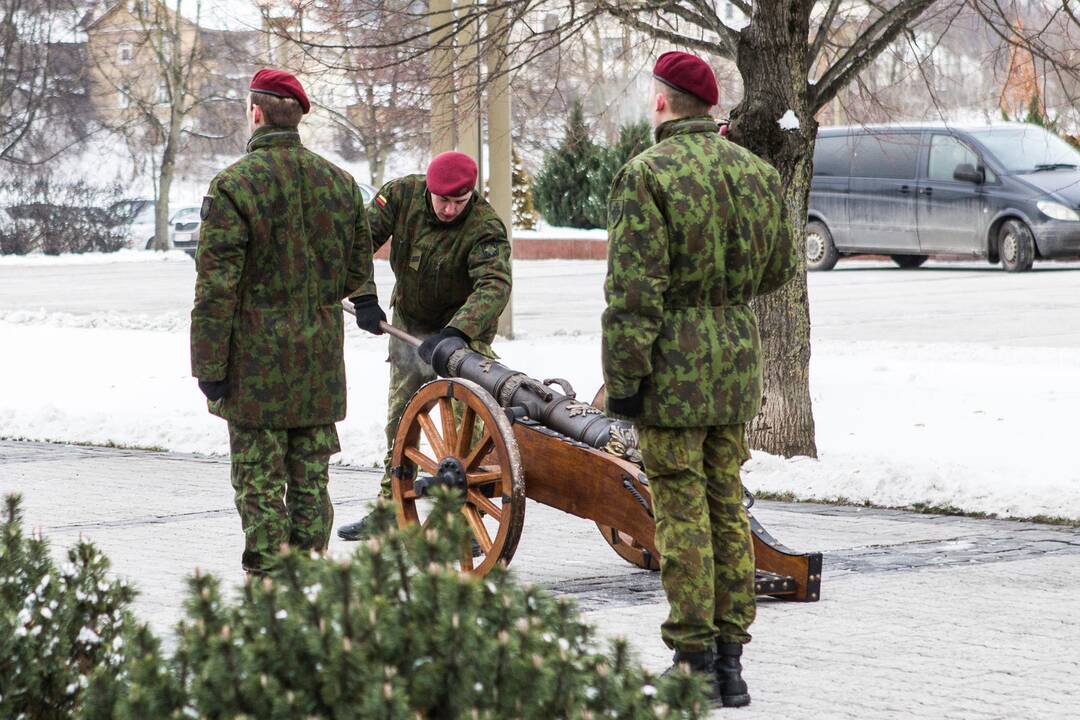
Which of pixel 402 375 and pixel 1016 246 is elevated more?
pixel 1016 246

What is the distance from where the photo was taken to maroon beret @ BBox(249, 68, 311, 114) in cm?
572

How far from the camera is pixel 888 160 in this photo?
24.4m

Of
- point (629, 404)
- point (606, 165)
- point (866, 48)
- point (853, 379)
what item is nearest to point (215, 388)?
point (629, 404)

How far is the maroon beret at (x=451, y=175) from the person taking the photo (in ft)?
22.1

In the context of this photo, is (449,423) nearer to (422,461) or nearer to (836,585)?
(422,461)

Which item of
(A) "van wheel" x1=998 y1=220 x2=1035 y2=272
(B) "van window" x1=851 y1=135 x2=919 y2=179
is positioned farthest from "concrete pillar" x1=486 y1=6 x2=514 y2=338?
(A) "van wheel" x1=998 y1=220 x2=1035 y2=272

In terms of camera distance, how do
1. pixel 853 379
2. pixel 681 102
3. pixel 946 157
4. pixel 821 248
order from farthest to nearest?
pixel 821 248, pixel 946 157, pixel 853 379, pixel 681 102

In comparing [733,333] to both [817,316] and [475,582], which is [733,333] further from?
[817,316]

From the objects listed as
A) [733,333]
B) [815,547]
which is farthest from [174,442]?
[733,333]

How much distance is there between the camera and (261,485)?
5.83m

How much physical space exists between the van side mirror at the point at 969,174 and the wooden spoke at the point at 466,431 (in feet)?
59.1

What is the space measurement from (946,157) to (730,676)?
19972 millimetres

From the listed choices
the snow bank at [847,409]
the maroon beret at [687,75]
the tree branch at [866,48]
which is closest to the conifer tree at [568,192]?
the snow bank at [847,409]

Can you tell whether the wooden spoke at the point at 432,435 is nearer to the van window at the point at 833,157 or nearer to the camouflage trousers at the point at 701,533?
the camouflage trousers at the point at 701,533
